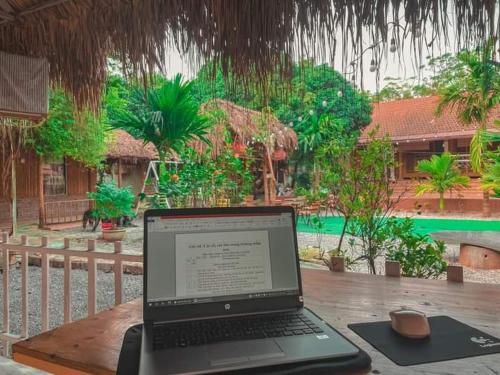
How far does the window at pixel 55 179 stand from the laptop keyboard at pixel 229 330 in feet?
30.9

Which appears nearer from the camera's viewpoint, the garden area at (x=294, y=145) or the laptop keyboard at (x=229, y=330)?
the laptop keyboard at (x=229, y=330)

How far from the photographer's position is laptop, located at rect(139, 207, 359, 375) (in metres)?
0.85

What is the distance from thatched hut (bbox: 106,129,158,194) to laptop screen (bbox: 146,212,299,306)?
291 inches

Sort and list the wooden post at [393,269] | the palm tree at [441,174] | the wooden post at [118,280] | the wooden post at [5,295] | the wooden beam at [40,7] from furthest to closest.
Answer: the palm tree at [441,174]
the wooden post at [5,295]
the wooden post at [118,280]
the wooden beam at [40,7]
the wooden post at [393,269]

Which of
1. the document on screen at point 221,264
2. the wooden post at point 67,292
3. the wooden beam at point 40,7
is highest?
the wooden beam at point 40,7

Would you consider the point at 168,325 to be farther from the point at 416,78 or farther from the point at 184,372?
the point at 416,78

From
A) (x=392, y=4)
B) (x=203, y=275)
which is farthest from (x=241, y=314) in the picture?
(x=392, y=4)

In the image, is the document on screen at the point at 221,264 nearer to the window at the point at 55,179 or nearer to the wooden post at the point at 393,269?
the wooden post at the point at 393,269

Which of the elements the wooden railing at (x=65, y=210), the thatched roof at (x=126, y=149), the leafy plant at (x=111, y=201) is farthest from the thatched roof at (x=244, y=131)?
the wooden railing at (x=65, y=210)

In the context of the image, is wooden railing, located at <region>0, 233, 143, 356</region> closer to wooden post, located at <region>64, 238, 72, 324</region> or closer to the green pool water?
wooden post, located at <region>64, 238, 72, 324</region>

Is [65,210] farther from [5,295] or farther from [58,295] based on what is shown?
[5,295]

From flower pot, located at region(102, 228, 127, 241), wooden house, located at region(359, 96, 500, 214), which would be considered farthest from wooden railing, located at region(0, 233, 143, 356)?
wooden house, located at region(359, 96, 500, 214)

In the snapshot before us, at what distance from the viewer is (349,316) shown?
3.53 ft

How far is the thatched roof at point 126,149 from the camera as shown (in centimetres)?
946
